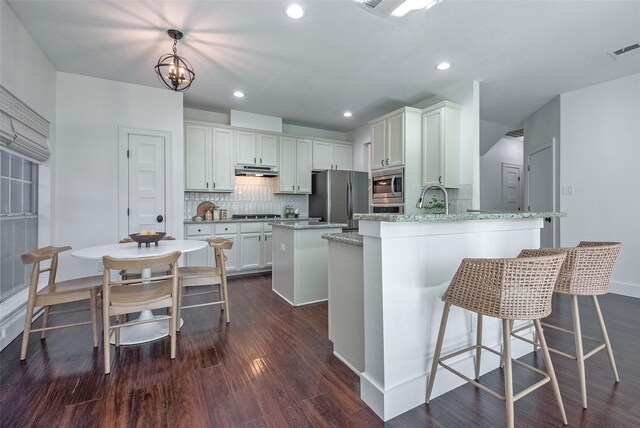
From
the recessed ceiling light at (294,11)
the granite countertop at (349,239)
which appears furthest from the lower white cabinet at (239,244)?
the recessed ceiling light at (294,11)

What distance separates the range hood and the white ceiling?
1172 mm

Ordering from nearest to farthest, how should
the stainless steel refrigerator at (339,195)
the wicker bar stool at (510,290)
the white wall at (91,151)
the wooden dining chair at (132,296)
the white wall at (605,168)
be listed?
1. the wicker bar stool at (510,290)
2. the wooden dining chair at (132,296)
3. the white wall at (91,151)
4. the white wall at (605,168)
5. the stainless steel refrigerator at (339,195)

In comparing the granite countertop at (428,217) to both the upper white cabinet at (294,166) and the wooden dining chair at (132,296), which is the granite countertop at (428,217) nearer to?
the wooden dining chair at (132,296)

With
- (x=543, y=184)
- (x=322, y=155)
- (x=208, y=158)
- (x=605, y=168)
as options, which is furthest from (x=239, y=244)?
(x=605, y=168)

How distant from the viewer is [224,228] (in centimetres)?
439

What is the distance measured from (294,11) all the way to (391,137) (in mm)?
2204

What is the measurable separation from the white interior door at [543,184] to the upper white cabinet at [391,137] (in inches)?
87.9

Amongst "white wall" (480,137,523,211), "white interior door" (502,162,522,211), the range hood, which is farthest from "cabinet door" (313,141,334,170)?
"white interior door" (502,162,522,211)

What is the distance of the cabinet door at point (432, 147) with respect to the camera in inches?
145

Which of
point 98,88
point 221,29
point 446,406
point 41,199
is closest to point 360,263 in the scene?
point 446,406

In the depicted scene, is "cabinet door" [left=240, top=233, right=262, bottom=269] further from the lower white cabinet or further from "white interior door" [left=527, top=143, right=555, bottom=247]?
"white interior door" [left=527, top=143, right=555, bottom=247]

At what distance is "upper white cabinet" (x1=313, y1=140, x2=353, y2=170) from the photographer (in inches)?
216

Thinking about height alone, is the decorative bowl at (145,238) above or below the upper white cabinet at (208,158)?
below

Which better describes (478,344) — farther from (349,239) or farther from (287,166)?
(287,166)
